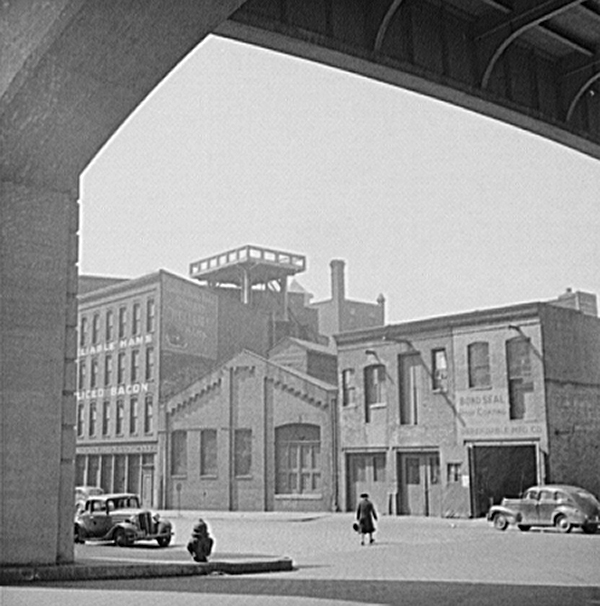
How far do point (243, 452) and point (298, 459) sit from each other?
4.05 m

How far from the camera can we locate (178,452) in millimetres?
50375

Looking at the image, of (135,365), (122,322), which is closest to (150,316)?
(122,322)

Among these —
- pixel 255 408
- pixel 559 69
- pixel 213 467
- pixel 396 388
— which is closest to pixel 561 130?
pixel 559 69

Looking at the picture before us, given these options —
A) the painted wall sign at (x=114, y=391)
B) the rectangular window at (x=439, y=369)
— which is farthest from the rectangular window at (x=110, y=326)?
the rectangular window at (x=439, y=369)

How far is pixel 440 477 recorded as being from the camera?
124ft

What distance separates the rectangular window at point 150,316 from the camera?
55.1 meters

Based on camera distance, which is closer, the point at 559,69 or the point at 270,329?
the point at 559,69

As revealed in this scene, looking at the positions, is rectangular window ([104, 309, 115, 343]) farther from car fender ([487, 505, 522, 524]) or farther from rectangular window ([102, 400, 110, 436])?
car fender ([487, 505, 522, 524])

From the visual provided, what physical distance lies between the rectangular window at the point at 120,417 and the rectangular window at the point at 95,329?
16.9 ft

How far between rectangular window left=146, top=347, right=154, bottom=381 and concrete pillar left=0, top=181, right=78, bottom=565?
4057cm

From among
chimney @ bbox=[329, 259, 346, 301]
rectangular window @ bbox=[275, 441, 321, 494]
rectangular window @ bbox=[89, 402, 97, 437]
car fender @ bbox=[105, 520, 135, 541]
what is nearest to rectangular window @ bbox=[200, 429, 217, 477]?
rectangular window @ bbox=[275, 441, 321, 494]

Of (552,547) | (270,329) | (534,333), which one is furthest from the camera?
(270,329)

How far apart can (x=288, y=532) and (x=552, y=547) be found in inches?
440

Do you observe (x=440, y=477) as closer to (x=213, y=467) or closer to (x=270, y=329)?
(x=213, y=467)
